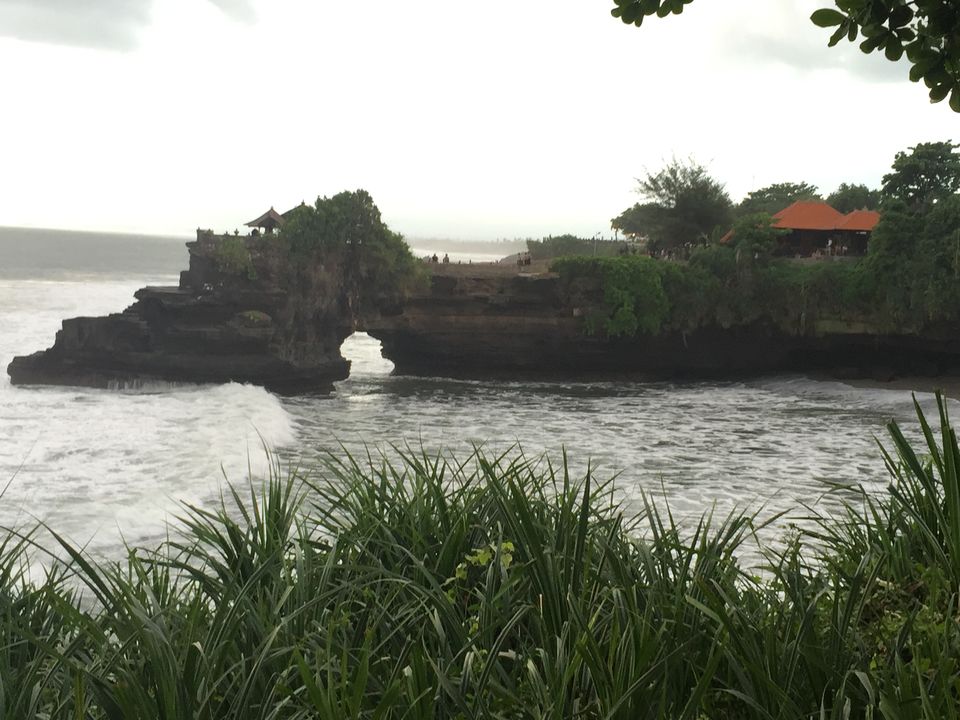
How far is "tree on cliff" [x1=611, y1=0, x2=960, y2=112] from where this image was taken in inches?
112

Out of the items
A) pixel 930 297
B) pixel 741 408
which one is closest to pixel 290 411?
pixel 741 408

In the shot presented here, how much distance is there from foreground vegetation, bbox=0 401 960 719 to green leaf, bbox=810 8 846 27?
1346 millimetres

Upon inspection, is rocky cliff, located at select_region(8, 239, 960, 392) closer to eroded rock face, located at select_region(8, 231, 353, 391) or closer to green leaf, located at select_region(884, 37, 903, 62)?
eroded rock face, located at select_region(8, 231, 353, 391)

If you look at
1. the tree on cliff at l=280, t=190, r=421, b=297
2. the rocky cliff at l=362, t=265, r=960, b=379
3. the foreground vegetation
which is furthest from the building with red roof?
the foreground vegetation

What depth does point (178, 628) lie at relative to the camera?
3.39 m

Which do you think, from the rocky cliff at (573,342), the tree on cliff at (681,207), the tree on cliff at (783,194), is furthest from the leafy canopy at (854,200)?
the rocky cliff at (573,342)

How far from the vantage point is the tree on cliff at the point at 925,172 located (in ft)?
105

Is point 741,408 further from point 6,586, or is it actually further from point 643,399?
point 6,586

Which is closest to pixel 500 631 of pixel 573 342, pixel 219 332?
pixel 219 332

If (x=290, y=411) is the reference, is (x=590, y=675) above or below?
above

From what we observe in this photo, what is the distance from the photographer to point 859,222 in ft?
105

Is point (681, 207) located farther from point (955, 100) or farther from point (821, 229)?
point (955, 100)

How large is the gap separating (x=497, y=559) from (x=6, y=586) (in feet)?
6.57

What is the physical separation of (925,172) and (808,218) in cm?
453
